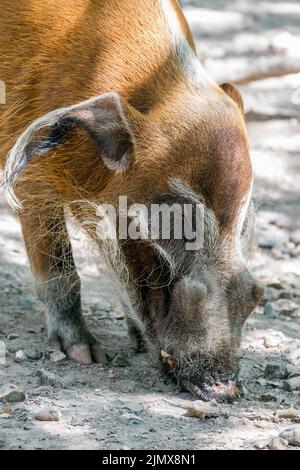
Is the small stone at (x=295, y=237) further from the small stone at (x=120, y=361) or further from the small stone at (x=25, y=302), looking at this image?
the small stone at (x=120, y=361)

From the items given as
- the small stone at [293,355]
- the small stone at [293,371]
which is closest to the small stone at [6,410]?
the small stone at [293,371]

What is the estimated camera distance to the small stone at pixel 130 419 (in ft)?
12.3

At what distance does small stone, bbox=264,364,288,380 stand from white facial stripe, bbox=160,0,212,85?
51.4 inches

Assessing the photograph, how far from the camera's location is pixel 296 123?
836cm

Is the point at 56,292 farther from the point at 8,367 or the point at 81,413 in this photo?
the point at 81,413

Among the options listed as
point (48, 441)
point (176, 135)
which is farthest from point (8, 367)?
point (176, 135)

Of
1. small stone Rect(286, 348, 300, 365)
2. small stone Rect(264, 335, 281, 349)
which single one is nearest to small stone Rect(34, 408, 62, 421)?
small stone Rect(286, 348, 300, 365)

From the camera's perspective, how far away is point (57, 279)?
15.9 feet

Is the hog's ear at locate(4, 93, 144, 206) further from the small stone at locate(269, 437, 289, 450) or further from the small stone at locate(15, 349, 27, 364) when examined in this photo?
the small stone at locate(269, 437, 289, 450)

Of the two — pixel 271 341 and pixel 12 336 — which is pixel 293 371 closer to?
pixel 271 341

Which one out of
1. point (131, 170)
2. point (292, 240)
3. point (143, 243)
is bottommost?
point (292, 240)
